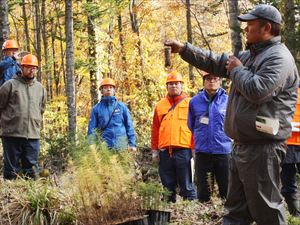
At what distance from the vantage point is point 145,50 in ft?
67.7

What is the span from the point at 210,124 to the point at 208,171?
0.72 m

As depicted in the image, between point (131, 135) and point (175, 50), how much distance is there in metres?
4.14

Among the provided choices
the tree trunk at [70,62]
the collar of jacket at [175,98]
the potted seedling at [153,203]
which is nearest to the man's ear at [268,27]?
the potted seedling at [153,203]

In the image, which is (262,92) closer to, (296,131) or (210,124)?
(296,131)

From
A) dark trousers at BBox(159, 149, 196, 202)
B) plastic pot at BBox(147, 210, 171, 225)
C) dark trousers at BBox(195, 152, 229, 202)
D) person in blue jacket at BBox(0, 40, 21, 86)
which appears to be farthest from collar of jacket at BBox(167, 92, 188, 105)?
plastic pot at BBox(147, 210, 171, 225)

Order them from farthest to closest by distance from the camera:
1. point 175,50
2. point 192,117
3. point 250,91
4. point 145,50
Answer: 1. point 145,50
2. point 192,117
3. point 175,50
4. point 250,91

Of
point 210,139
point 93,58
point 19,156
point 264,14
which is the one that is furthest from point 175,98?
point 93,58

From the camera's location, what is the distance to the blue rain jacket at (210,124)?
267 inches

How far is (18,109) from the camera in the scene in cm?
733

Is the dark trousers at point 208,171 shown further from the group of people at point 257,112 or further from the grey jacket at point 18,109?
the grey jacket at point 18,109

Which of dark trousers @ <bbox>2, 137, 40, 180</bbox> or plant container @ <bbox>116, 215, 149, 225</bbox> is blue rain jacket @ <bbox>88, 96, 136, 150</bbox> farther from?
plant container @ <bbox>116, 215, 149, 225</bbox>

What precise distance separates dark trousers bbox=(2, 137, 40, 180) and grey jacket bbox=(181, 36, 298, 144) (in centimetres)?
426

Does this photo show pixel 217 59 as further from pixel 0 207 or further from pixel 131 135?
pixel 131 135

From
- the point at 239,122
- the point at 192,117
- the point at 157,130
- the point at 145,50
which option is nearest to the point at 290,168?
the point at 192,117
